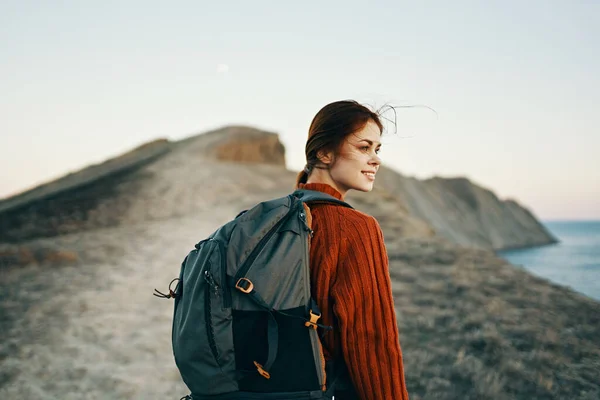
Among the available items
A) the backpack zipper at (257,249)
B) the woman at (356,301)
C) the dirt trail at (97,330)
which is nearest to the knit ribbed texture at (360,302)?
the woman at (356,301)

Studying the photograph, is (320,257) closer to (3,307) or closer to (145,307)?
(145,307)

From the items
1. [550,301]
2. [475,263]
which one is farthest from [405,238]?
[550,301]

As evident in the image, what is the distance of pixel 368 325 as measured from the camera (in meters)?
1.47

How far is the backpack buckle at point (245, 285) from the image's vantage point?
1430 millimetres

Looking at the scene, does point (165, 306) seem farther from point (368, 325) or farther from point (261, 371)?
point (368, 325)

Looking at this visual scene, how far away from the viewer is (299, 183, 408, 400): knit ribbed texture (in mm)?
1462

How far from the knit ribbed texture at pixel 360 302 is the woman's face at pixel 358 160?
255mm

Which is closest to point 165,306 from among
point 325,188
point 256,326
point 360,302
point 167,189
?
point 325,188

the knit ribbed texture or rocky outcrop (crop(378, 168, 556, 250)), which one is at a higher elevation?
the knit ribbed texture

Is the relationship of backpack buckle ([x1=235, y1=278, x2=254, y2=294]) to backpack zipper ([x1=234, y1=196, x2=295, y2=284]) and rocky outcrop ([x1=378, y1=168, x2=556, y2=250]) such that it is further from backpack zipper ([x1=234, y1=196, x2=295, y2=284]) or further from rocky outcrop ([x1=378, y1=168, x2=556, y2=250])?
rocky outcrop ([x1=378, y1=168, x2=556, y2=250])

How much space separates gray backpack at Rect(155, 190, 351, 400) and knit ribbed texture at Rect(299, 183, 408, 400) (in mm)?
65

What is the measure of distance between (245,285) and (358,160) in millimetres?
650

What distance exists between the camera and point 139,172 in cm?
1694

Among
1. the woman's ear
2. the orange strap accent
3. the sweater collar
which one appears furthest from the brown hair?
the orange strap accent
